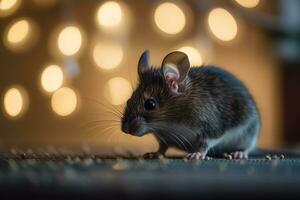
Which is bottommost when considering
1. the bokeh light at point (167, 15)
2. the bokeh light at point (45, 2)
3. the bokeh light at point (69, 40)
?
the bokeh light at point (69, 40)

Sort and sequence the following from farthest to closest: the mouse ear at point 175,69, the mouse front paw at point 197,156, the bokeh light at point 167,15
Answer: the bokeh light at point 167,15 < the mouse ear at point 175,69 < the mouse front paw at point 197,156

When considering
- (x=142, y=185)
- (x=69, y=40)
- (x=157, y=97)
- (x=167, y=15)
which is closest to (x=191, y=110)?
(x=157, y=97)

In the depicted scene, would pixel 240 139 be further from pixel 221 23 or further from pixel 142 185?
pixel 221 23

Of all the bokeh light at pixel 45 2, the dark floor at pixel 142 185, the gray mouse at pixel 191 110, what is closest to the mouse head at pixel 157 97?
the gray mouse at pixel 191 110

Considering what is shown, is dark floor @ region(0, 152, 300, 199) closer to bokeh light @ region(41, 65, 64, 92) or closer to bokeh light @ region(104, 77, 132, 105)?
bokeh light @ region(41, 65, 64, 92)

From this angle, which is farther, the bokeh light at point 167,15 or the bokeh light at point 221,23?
the bokeh light at point 167,15

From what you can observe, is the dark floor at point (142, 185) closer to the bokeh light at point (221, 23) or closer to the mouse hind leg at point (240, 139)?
the mouse hind leg at point (240, 139)

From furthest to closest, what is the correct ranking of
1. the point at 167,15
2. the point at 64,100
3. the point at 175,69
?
the point at 64,100, the point at 167,15, the point at 175,69
